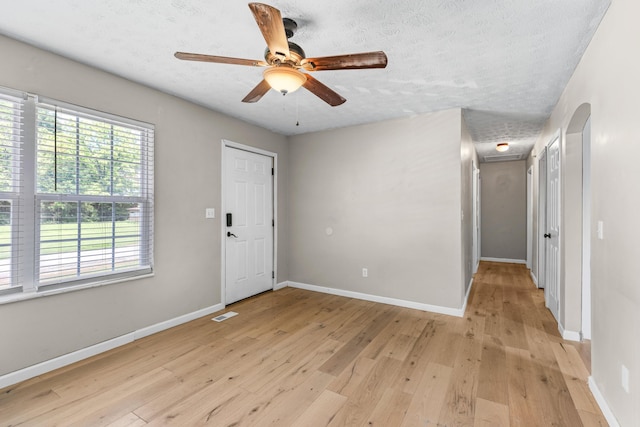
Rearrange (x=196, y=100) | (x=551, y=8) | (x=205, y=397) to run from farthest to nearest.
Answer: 1. (x=196, y=100)
2. (x=205, y=397)
3. (x=551, y=8)

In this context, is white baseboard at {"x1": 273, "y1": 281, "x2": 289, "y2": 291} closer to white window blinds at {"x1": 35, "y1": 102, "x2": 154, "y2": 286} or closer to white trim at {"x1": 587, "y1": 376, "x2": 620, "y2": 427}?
white window blinds at {"x1": 35, "y1": 102, "x2": 154, "y2": 286}

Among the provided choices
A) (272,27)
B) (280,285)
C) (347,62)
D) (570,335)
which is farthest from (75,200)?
(570,335)

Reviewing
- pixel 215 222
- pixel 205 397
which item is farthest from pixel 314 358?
pixel 215 222

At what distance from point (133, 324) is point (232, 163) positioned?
6.87ft

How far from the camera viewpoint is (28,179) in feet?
7.14

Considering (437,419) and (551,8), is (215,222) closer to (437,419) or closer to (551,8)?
(437,419)

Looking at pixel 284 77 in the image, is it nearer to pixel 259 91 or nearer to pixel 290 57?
pixel 290 57

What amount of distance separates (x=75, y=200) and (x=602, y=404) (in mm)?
3950

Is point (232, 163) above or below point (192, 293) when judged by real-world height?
above

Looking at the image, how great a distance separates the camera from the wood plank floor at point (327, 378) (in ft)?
5.95

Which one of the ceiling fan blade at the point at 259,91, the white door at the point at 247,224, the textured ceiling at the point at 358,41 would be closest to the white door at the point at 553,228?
the textured ceiling at the point at 358,41

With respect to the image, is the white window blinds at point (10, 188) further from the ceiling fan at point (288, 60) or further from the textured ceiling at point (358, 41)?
the ceiling fan at point (288, 60)

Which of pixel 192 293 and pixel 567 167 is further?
pixel 192 293

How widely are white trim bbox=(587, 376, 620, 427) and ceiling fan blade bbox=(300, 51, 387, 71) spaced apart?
7.79 feet
